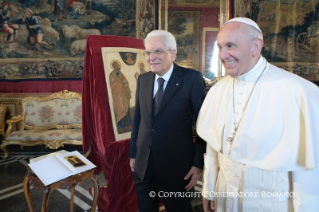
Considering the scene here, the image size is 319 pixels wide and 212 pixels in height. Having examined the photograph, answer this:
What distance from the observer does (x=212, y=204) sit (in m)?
1.50

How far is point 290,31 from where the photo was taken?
554 cm

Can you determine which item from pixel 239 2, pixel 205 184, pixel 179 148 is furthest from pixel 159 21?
pixel 205 184

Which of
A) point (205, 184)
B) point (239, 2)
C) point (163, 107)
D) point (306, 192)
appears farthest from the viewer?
point (239, 2)

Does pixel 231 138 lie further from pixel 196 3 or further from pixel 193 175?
pixel 196 3

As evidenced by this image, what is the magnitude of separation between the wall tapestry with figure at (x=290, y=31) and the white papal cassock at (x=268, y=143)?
4924 mm

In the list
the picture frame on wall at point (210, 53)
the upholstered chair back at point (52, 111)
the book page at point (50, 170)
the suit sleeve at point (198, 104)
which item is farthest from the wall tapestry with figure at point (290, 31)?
the book page at point (50, 170)

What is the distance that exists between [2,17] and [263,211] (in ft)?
23.1

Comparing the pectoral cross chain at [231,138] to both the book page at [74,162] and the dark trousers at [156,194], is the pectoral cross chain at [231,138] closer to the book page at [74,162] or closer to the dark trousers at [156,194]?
the dark trousers at [156,194]

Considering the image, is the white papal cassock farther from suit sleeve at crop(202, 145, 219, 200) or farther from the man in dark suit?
the man in dark suit

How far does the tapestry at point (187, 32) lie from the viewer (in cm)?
537

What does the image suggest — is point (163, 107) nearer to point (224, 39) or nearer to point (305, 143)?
point (224, 39)

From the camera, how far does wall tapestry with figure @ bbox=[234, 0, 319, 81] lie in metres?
5.48

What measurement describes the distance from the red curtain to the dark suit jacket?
0.65 m

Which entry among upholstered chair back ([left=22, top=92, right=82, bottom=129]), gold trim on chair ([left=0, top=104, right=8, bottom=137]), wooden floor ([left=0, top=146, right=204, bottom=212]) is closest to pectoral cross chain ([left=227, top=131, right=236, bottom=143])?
wooden floor ([left=0, top=146, right=204, bottom=212])
